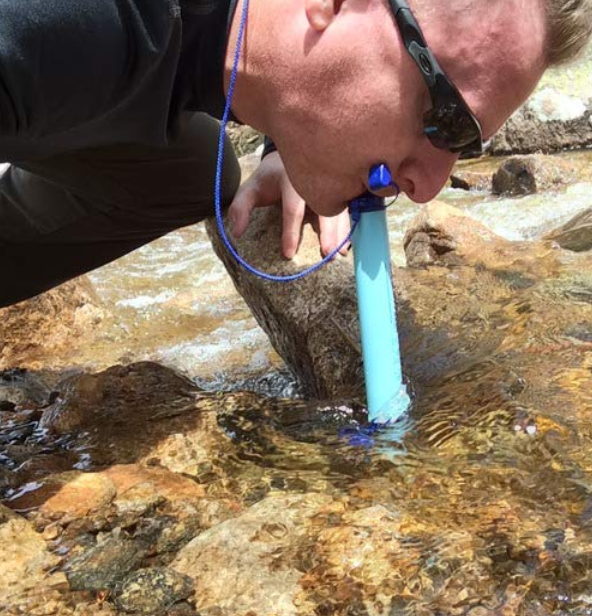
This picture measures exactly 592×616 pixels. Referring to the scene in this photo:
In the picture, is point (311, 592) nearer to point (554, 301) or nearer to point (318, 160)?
point (318, 160)

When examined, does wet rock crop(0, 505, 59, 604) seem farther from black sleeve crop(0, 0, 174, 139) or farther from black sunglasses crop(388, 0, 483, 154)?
black sunglasses crop(388, 0, 483, 154)

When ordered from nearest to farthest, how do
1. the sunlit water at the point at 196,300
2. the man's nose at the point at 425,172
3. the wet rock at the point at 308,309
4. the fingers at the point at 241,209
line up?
1. the man's nose at the point at 425,172
2. the wet rock at the point at 308,309
3. the fingers at the point at 241,209
4. the sunlit water at the point at 196,300

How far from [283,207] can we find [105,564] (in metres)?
1.37

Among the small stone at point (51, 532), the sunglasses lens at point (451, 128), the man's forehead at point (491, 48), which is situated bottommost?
the small stone at point (51, 532)

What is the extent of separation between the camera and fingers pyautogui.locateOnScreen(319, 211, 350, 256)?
2645 millimetres

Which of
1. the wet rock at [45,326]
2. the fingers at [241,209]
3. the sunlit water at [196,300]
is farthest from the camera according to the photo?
the wet rock at [45,326]

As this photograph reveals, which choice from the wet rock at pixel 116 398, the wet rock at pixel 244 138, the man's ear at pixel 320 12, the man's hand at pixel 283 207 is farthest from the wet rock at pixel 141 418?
the wet rock at pixel 244 138

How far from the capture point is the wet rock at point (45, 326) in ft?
12.2

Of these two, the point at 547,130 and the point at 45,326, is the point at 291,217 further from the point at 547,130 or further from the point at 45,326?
the point at 547,130

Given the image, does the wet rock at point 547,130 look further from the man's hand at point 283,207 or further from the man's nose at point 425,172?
the man's nose at point 425,172

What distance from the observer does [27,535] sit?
178 centimetres

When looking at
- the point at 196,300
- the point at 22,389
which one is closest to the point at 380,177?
the point at 22,389

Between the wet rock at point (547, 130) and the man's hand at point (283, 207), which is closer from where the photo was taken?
the man's hand at point (283, 207)

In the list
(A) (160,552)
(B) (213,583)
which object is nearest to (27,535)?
(A) (160,552)
